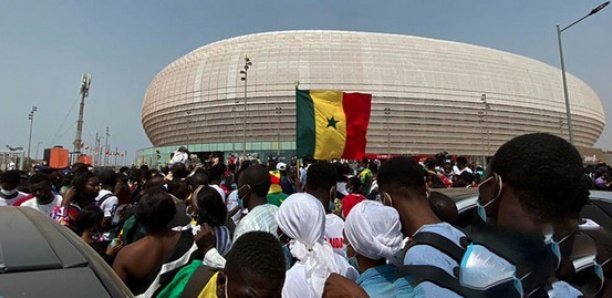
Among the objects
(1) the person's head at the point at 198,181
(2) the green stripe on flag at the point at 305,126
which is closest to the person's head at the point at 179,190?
(1) the person's head at the point at 198,181

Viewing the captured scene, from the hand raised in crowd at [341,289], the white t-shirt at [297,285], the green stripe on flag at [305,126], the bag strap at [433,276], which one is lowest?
the white t-shirt at [297,285]

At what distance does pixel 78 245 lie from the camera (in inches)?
69.1

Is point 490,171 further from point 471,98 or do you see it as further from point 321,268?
point 471,98

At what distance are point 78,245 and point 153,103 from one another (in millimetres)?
76416

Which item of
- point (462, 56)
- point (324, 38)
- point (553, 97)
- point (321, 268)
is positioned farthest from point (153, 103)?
point (321, 268)

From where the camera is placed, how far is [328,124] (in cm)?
711

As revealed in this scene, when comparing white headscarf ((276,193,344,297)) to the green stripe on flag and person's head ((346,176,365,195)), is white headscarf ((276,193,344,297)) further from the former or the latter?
person's head ((346,176,365,195))

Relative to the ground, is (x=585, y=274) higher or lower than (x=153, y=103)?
lower

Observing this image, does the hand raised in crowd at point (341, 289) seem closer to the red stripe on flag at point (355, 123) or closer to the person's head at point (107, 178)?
the person's head at point (107, 178)

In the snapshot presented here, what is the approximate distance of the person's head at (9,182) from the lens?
554 cm

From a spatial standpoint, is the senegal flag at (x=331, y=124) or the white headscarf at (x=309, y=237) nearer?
the white headscarf at (x=309, y=237)

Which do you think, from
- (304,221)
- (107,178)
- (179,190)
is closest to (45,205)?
(107,178)

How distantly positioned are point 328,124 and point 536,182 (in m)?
5.77

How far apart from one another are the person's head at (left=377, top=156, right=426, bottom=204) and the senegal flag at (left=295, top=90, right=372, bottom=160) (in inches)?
176
